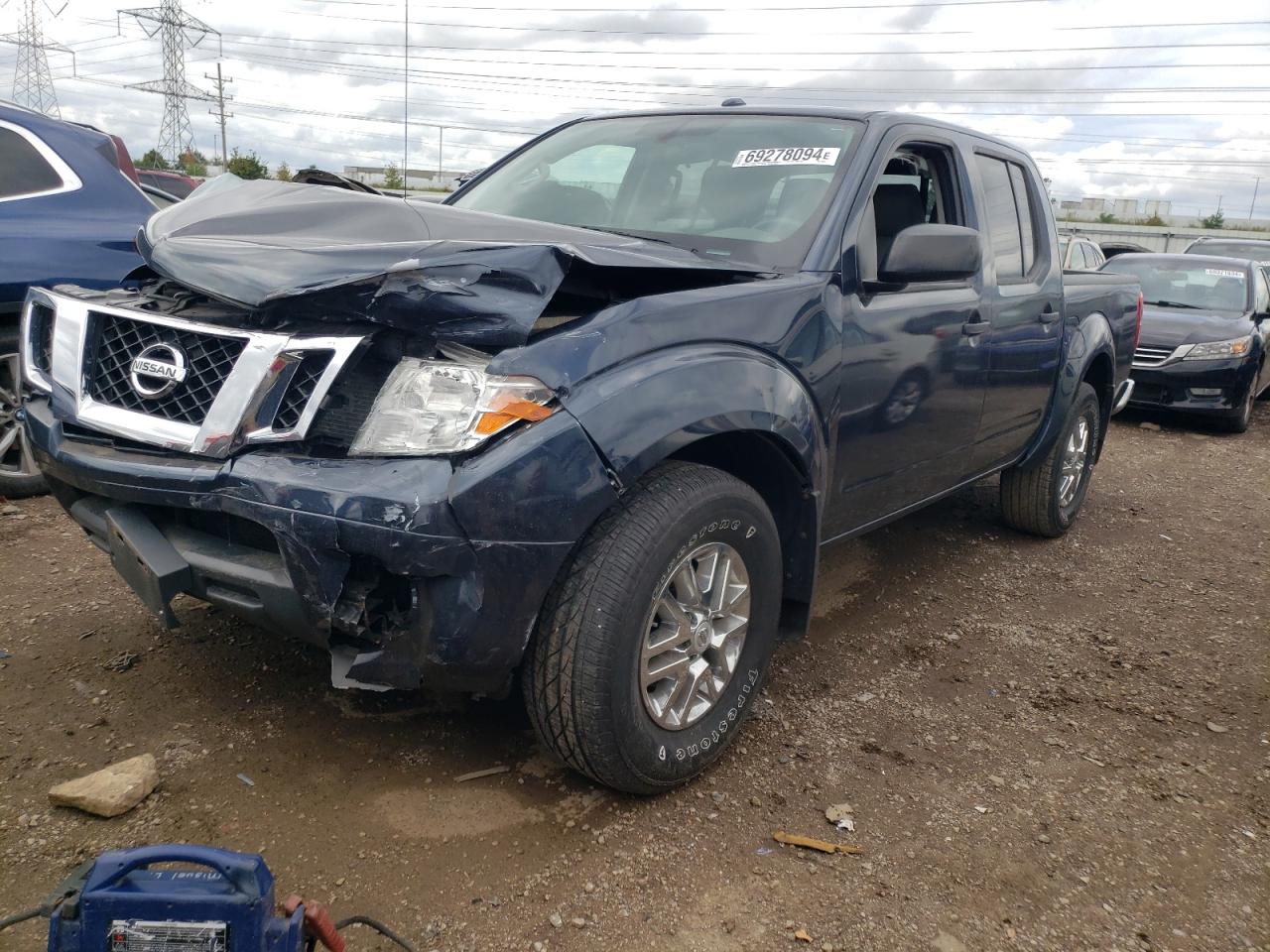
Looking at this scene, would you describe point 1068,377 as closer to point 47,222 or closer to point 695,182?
point 695,182

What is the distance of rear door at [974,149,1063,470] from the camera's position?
401 centimetres

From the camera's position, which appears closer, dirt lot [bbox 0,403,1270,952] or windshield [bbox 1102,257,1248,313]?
dirt lot [bbox 0,403,1270,952]

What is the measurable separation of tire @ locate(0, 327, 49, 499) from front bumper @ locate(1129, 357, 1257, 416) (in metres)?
9.07

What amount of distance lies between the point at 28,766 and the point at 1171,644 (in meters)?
3.99

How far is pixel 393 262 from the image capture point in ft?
7.33

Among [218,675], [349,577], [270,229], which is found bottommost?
[218,675]

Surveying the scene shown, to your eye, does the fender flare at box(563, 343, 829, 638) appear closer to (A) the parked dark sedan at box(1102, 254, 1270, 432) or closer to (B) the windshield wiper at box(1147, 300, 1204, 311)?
(A) the parked dark sedan at box(1102, 254, 1270, 432)

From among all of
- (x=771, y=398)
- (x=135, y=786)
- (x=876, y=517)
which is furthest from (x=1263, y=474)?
(x=135, y=786)

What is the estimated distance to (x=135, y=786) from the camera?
8.03 ft

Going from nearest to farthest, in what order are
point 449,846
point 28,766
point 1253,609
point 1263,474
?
point 449,846 < point 28,766 < point 1253,609 < point 1263,474

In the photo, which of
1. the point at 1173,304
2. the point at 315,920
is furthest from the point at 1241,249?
the point at 315,920

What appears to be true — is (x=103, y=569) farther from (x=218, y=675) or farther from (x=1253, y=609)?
(x=1253, y=609)

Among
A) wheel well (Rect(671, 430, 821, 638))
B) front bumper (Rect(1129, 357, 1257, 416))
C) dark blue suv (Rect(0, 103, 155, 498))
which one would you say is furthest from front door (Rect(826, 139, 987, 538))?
front bumper (Rect(1129, 357, 1257, 416))

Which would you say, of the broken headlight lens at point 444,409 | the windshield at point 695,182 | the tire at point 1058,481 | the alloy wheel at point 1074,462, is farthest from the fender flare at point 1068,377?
the broken headlight lens at point 444,409
